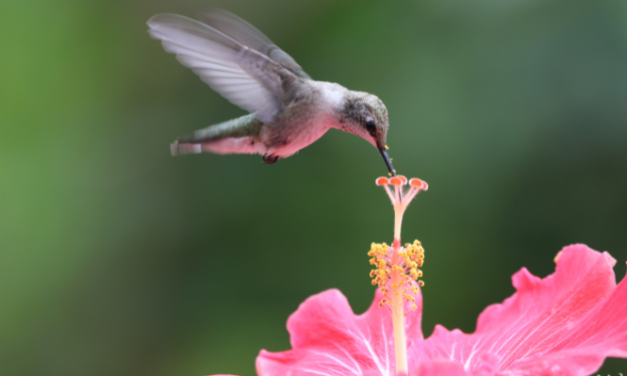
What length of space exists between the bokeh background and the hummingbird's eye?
46.0 inches

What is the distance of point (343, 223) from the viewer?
221cm

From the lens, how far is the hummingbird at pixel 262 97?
0.96 metres

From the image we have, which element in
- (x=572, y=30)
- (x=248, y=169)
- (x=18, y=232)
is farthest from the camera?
(x=248, y=169)

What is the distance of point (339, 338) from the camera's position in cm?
101

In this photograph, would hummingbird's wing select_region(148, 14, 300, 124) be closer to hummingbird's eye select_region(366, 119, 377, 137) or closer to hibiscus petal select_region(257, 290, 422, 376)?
hummingbird's eye select_region(366, 119, 377, 137)

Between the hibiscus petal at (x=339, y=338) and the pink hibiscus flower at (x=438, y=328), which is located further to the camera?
the hibiscus petal at (x=339, y=338)

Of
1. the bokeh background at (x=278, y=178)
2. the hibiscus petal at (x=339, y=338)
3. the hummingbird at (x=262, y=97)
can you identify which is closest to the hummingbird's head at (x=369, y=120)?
the hummingbird at (x=262, y=97)

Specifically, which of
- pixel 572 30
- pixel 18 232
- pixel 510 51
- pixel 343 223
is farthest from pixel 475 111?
pixel 18 232

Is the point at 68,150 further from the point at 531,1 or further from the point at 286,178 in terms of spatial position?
the point at 531,1

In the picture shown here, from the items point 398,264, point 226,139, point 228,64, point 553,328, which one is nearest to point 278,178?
point 226,139

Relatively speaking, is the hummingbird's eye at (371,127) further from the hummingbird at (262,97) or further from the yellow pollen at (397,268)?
the yellow pollen at (397,268)

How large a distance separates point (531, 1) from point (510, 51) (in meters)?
0.20

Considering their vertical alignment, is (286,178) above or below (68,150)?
below

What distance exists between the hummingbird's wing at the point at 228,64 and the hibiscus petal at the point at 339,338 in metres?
0.38
